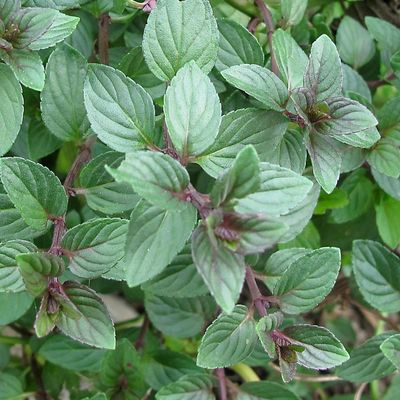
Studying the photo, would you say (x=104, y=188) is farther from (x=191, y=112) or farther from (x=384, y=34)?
(x=384, y=34)

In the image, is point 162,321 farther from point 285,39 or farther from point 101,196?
point 285,39

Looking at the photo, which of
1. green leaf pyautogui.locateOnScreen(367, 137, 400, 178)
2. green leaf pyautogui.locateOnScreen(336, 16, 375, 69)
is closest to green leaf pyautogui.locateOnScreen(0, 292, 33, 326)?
green leaf pyautogui.locateOnScreen(367, 137, 400, 178)

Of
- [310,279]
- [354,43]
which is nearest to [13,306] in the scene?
[310,279]

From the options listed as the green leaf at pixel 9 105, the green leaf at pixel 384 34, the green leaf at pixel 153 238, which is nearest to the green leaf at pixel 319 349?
the green leaf at pixel 153 238

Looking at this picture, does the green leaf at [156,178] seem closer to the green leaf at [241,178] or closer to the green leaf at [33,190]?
the green leaf at [241,178]

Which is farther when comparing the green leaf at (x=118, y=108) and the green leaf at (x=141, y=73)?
the green leaf at (x=141, y=73)

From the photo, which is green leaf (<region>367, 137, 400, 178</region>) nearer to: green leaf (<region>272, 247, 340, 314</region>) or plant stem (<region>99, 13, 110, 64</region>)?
green leaf (<region>272, 247, 340, 314</region>)

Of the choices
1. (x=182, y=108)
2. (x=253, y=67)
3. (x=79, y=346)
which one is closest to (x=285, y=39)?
(x=253, y=67)
